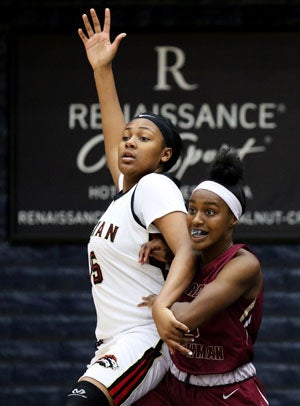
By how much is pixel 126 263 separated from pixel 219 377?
628 mm

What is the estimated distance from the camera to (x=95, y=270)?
215 inches

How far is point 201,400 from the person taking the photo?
17.4ft

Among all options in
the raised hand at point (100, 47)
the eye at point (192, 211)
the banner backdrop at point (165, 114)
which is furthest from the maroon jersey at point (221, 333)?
the banner backdrop at point (165, 114)

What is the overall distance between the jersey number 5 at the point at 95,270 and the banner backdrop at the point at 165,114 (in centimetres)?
304

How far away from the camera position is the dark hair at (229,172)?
5.29 m

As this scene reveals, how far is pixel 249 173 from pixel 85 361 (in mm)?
1717

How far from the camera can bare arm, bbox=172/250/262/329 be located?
Answer: 500 cm

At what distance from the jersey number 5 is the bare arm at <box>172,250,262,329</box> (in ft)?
1.74

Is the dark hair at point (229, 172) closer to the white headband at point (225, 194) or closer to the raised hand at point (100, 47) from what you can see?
the white headband at point (225, 194)

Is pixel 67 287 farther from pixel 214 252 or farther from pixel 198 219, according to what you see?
pixel 198 219

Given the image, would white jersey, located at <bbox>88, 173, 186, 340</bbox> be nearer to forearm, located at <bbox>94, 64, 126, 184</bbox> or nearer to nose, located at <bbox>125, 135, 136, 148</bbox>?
nose, located at <bbox>125, 135, 136, 148</bbox>

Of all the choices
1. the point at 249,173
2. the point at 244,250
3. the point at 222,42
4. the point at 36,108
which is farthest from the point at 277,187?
the point at 244,250

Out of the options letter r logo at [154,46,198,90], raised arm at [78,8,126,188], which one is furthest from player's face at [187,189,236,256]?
letter r logo at [154,46,198,90]

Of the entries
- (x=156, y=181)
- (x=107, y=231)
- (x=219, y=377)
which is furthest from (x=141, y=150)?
(x=219, y=377)
